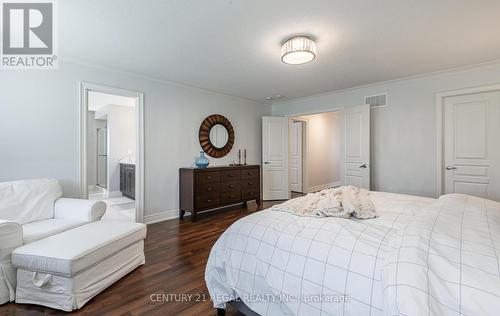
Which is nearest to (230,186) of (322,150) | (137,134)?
(137,134)

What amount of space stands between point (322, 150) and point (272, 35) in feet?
16.3

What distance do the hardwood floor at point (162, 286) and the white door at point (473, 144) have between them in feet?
12.0

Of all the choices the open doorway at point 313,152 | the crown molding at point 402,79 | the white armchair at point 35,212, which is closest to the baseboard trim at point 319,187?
the open doorway at point 313,152

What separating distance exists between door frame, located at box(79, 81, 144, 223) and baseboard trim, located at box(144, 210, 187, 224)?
11 centimetres

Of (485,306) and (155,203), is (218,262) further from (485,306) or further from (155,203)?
(155,203)

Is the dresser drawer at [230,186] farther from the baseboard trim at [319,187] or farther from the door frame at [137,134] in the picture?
the baseboard trim at [319,187]

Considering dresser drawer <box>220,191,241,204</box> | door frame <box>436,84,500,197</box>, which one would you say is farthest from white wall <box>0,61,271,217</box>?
door frame <box>436,84,500,197</box>

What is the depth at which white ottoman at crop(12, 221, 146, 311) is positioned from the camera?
66.8 inches

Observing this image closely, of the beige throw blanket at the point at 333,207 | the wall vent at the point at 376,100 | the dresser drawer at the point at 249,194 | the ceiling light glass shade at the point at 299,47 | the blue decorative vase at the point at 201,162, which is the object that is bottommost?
the dresser drawer at the point at 249,194

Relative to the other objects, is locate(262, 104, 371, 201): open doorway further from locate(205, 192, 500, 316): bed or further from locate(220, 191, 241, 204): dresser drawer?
locate(205, 192, 500, 316): bed

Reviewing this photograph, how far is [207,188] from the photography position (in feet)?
13.1

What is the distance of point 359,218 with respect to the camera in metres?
1.66

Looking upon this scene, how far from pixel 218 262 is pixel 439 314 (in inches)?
46.6

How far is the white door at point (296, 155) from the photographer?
20.3ft
